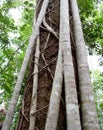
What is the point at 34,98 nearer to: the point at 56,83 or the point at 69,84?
the point at 56,83

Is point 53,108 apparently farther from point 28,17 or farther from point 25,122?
point 28,17

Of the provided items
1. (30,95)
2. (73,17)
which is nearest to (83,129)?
(30,95)

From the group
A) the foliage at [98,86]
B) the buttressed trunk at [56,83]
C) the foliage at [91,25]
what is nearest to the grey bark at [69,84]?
the buttressed trunk at [56,83]

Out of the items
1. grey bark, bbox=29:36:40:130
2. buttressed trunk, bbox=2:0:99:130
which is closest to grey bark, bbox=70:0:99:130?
buttressed trunk, bbox=2:0:99:130

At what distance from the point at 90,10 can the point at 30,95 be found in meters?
3.43

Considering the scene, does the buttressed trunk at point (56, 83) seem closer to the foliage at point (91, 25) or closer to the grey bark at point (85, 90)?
the grey bark at point (85, 90)

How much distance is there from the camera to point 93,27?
4984 mm

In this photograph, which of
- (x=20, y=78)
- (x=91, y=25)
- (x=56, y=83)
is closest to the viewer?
(x=56, y=83)

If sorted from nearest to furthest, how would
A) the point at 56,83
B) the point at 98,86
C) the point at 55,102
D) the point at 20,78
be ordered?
the point at 55,102 < the point at 56,83 < the point at 20,78 < the point at 98,86

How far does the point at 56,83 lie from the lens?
1786 millimetres

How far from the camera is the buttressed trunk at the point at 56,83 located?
1.61m

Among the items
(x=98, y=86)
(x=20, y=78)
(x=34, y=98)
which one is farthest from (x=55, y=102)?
(x=98, y=86)

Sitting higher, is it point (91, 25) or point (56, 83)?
point (91, 25)

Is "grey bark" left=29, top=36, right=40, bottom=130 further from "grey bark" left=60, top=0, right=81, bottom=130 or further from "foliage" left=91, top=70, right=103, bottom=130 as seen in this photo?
"foliage" left=91, top=70, right=103, bottom=130
